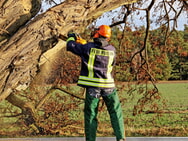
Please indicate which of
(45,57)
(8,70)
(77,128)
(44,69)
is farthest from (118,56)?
(8,70)

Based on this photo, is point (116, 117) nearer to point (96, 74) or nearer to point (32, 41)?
point (96, 74)

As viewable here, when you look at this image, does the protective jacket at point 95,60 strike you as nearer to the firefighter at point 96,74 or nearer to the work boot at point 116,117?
the firefighter at point 96,74

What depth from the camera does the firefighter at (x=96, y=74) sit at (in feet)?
13.5

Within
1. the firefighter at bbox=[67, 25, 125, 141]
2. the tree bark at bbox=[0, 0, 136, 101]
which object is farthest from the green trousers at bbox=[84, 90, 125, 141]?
the tree bark at bbox=[0, 0, 136, 101]

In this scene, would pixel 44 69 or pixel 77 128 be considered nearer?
pixel 44 69

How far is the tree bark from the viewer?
4.49 metres

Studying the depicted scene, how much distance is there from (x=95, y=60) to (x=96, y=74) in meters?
0.18

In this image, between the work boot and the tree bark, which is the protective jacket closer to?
the work boot

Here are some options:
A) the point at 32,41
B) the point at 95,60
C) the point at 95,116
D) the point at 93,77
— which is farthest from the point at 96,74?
the point at 32,41

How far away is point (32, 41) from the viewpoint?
4523 mm

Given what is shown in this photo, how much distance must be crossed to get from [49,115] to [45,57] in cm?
411

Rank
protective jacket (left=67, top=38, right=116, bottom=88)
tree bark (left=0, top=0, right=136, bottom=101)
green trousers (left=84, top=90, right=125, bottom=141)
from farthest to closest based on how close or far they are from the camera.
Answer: tree bark (left=0, top=0, right=136, bottom=101) < green trousers (left=84, top=90, right=125, bottom=141) < protective jacket (left=67, top=38, right=116, bottom=88)

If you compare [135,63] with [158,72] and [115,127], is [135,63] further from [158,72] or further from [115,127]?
[115,127]

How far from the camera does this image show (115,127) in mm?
4270
